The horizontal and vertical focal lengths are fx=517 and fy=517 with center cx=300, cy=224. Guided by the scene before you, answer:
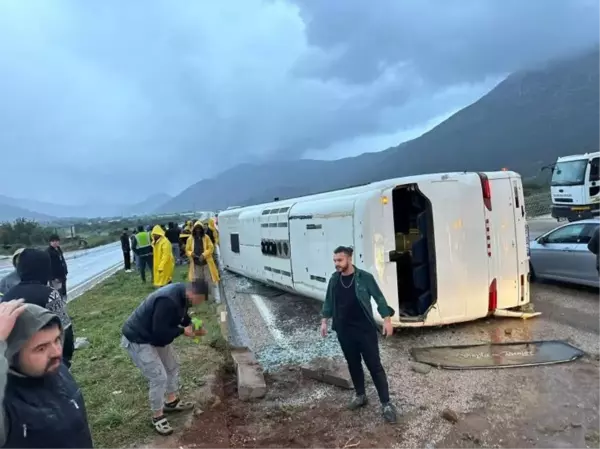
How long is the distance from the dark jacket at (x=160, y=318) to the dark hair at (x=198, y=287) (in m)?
0.10

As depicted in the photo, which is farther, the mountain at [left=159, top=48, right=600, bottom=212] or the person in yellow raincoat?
the mountain at [left=159, top=48, right=600, bottom=212]

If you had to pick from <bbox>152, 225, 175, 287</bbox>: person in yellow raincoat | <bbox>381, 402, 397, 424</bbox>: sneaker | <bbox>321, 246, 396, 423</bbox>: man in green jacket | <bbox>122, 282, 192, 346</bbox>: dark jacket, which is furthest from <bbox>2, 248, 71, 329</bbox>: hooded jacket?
<bbox>152, 225, 175, 287</bbox>: person in yellow raincoat

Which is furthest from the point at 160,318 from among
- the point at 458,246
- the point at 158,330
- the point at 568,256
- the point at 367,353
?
the point at 568,256

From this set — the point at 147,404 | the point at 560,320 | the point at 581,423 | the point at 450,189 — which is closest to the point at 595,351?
the point at 560,320

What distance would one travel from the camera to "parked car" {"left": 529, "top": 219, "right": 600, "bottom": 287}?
991 cm

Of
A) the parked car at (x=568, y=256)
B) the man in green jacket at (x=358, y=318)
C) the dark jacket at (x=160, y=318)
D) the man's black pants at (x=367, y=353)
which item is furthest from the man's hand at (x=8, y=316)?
the parked car at (x=568, y=256)

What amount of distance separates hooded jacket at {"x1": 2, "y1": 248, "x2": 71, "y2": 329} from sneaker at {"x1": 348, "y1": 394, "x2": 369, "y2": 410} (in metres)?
2.92

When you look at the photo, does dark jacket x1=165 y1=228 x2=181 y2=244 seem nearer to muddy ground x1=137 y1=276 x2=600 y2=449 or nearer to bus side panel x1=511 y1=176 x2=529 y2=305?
muddy ground x1=137 y1=276 x2=600 y2=449

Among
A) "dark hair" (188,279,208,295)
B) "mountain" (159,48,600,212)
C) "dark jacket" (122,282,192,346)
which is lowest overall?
"dark jacket" (122,282,192,346)

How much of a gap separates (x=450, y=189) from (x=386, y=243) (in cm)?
127

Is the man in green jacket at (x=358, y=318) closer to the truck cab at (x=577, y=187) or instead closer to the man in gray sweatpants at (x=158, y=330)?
the man in gray sweatpants at (x=158, y=330)

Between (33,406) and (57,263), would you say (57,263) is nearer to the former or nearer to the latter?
(57,263)

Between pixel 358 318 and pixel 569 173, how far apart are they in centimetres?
2017

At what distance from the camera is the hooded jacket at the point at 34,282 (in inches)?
169
